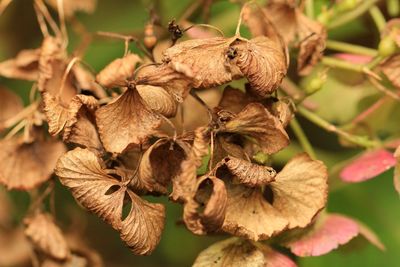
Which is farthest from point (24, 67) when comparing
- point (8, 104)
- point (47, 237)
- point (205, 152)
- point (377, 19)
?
point (377, 19)

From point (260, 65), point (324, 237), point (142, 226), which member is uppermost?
point (260, 65)

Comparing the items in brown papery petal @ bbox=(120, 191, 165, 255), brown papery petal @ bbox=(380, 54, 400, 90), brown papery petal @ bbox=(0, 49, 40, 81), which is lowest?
brown papery petal @ bbox=(120, 191, 165, 255)

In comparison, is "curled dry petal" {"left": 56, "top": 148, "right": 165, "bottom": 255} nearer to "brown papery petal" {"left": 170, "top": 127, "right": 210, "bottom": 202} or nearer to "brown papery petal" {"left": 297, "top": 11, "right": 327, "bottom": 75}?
"brown papery petal" {"left": 170, "top": 127, "right": 210, "bottom": 202}

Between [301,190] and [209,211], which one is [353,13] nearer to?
[301,190]

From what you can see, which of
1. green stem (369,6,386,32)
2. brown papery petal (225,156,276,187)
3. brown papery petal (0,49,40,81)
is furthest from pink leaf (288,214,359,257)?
brown papery petal (0,49,40,81)

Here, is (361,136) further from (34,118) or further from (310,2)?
(34,118)

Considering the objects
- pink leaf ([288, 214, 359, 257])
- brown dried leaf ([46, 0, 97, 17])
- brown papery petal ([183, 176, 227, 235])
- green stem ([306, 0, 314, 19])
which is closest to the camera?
brown papery petal ([183, 176, 227, 235])
